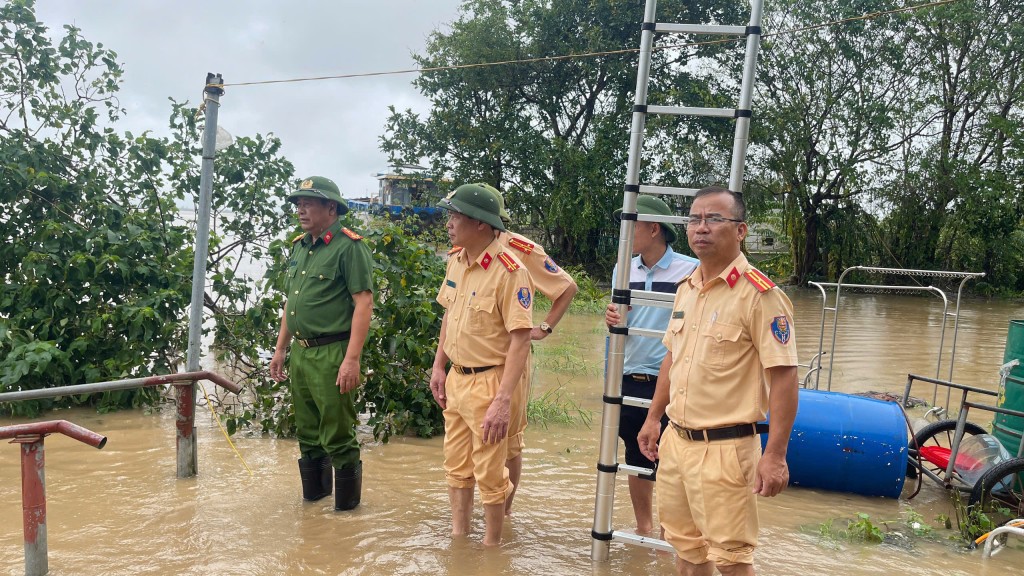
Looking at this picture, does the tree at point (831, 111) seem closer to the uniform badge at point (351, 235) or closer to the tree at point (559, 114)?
the tree at point (559, 114)

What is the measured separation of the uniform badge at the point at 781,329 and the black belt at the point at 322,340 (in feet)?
8.10

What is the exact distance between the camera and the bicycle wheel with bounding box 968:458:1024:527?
4.60 m

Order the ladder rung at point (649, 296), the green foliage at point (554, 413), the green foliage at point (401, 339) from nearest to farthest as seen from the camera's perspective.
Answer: the ladder rung at point (649, 296), the green foliage at point (401, 339), the green foliage at point (554, 413)

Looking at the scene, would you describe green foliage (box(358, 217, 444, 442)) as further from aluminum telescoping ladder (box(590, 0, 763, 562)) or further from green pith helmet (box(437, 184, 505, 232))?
aluminum telescoping ladder (box(590, 0, 763, 562))

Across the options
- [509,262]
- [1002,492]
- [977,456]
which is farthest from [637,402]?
[977,456]

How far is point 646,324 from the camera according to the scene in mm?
4098

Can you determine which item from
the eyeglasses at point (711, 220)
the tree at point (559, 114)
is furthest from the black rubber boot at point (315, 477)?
the tree at point (559, 114)

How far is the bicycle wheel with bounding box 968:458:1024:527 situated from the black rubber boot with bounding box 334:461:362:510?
355 centimetres

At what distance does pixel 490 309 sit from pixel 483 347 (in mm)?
187

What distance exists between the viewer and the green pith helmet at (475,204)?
3.88 meters

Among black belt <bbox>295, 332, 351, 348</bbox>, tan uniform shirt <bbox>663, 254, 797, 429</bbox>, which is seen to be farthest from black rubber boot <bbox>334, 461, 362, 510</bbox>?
tan uniform shirt <bbox>663, 254, 797, 429</bbox>

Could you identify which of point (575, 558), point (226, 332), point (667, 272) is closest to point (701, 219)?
point (667, 272)

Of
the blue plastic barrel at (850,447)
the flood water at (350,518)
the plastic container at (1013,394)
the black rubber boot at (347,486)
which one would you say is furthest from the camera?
the blue plastic barrel at (850,447)

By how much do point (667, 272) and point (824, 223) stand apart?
20285 mm
